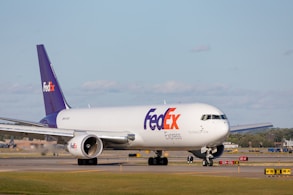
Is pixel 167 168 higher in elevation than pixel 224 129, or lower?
lower

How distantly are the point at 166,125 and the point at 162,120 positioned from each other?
738 mm

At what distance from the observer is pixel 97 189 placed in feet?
93.4

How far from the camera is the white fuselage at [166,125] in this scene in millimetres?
47812

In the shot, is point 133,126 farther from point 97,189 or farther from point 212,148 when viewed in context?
point 97,189

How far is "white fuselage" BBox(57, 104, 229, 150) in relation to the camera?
47812 millimetres

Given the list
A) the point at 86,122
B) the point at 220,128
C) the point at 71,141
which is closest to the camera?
the point at 220,128

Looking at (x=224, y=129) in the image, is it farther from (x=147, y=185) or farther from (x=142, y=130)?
(x=147, y=185)

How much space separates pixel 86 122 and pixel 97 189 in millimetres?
31667

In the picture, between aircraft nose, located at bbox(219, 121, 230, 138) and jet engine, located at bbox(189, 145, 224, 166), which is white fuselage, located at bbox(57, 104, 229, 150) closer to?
aircraft nose, located at bbox(219, 121, 230, 138)

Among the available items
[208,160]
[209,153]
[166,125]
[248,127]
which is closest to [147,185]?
[208,160]

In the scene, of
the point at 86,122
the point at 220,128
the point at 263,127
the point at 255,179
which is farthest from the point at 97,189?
the point at 263,127

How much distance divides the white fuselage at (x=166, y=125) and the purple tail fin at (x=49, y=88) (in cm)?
677

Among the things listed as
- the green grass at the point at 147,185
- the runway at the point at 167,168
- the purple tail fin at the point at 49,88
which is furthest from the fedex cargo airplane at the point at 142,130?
the green grass at the point at 147,185

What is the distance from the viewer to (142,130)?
5309cm
